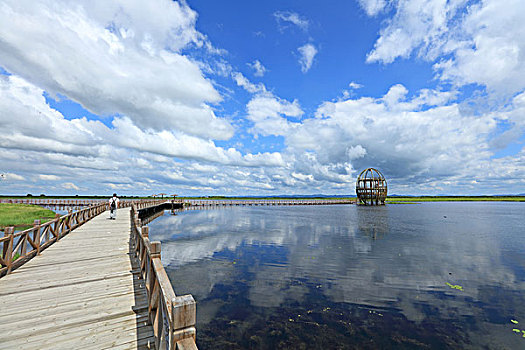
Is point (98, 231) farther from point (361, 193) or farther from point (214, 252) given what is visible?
point (361, 193)

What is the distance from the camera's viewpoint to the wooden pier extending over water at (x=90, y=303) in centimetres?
401

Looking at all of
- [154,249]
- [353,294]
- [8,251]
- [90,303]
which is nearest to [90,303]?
[90,303]

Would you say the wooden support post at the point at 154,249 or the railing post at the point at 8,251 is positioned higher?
the wooden support post at the point at 154,249

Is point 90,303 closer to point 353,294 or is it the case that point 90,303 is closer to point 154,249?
point 154,249

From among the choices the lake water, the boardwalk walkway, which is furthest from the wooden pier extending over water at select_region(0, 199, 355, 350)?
the lake water

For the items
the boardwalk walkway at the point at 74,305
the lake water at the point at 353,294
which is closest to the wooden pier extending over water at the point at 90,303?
the boardwalk walkway at the point at 74,305

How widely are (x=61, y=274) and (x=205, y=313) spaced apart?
518 centimetres

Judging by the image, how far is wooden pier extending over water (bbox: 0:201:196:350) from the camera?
4.01m

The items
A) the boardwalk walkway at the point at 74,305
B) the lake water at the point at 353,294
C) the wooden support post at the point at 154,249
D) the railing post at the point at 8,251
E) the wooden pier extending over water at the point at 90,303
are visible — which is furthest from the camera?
the railing post at the point at 8,251

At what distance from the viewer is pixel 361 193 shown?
244ft

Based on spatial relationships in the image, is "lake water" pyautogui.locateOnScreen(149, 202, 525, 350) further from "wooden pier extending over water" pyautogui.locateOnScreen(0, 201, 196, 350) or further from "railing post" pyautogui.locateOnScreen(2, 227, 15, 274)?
"railing post" pyautogui.locateOnScreen(2, 227, 15, 274)

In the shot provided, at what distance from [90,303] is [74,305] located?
1.15 ft

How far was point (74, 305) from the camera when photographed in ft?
20.0

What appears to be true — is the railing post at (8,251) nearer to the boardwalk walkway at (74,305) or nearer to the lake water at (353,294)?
the boardwalk walkway at (74,305)
